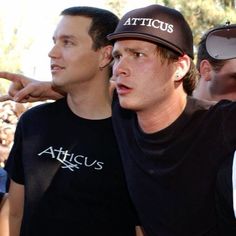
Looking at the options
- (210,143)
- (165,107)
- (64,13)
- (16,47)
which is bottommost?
(210,143)

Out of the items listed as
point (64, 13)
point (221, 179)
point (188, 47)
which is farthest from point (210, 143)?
point (64, 13)

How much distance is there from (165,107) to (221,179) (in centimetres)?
44

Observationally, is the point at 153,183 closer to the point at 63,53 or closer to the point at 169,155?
the point at 169,155

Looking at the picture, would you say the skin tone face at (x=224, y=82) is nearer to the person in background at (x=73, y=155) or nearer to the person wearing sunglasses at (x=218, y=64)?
the person wearing sunglasses at (x=218, y=64)

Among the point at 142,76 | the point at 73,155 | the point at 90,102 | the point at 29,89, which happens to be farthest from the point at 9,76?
the point at 142,76

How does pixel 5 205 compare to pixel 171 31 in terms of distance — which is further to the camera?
pixel 5 205

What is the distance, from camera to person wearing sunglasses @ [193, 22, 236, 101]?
266cm

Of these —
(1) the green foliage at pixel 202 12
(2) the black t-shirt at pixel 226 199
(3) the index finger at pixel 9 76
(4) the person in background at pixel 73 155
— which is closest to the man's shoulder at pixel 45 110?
(4) the person in background at pixel 73 155

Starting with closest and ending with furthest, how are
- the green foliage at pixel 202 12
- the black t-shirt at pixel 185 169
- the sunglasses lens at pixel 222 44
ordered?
the black t-shirt at pixel 185 169, the sunglasses lens at pixel 222 44, the green foliage at pixel 202 12

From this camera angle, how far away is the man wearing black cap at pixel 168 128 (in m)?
2.12

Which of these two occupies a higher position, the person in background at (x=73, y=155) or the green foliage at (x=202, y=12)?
the green foliage at (x=202, y=12)

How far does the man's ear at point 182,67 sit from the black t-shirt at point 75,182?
1.99 feet

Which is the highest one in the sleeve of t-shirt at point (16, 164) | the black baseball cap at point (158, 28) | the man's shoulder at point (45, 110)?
the black baseball cap at point (158, 28)

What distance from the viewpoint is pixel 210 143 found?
210 cm
